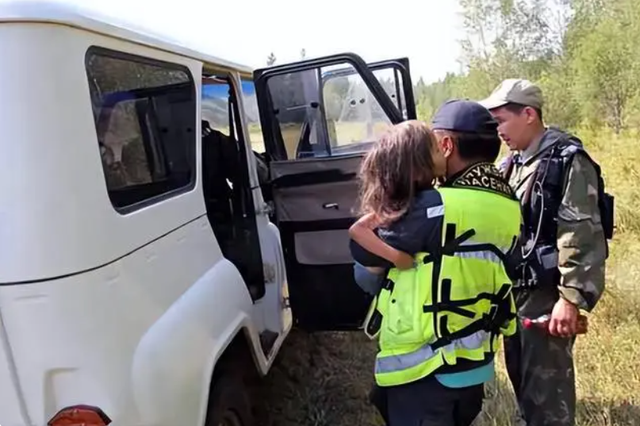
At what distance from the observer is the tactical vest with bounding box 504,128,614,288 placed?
7.82ft

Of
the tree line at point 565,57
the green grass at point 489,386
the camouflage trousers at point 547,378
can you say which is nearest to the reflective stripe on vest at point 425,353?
the camouflage trousers at point 547,378

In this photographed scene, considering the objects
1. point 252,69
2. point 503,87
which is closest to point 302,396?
point 252,69

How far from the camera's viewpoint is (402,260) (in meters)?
1.77

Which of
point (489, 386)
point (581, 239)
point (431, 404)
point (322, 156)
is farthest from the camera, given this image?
point (489, 386)

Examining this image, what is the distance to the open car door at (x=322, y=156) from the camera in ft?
9.81

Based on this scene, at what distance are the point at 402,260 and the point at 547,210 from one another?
926 mm

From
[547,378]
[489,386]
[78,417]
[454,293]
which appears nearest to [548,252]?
[547,378]

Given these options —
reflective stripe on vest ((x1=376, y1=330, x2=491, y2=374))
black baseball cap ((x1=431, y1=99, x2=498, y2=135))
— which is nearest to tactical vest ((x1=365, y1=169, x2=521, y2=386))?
reflective stripe on vest ((x1=376, y1=330, x2=491, y2=374))

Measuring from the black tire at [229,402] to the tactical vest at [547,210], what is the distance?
1.17 meters

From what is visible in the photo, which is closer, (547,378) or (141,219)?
(141,219)

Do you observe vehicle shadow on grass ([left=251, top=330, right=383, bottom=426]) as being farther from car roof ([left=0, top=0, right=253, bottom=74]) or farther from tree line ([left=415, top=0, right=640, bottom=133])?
tree line ([left=415, top=0, right=640, bottom=133])

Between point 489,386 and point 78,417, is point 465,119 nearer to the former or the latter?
point 78,417

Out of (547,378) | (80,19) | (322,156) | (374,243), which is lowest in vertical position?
(547,378)

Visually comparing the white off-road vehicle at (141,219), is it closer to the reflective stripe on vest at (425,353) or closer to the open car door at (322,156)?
the open car door at (322,156)
